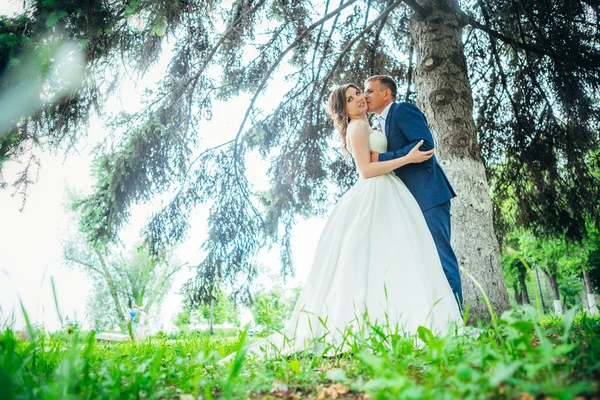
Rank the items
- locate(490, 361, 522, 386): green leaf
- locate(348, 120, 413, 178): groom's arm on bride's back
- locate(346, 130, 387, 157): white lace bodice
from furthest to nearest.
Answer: locate(346, 130, 387, 157): white lace bodice
locate(348, 120, 413, 178): groom's arm on bride's back
locate(490, 361, 522, 386): green leaf

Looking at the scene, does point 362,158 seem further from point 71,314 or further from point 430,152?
point 71,314

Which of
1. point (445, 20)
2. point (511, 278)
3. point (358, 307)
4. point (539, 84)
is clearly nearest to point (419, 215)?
A: point (358, 307)

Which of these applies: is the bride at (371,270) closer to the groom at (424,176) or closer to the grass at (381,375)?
the groom at (424,176)

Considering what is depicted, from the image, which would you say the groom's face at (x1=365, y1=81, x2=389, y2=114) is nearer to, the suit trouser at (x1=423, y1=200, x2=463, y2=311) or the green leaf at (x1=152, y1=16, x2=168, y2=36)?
the suit trouser at (x1=423, y1=200, x2=463, y2=311)

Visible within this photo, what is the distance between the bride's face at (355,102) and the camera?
335 centimetres

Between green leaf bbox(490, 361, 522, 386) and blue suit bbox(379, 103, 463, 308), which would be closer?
green leaf bbox(490, 361, 522, 386)

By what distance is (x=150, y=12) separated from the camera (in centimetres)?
324

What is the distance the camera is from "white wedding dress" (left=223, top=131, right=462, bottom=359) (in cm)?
230

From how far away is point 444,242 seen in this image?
108 inches

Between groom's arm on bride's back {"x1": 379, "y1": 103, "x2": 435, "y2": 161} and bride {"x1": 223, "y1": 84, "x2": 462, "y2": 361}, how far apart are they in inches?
4.0

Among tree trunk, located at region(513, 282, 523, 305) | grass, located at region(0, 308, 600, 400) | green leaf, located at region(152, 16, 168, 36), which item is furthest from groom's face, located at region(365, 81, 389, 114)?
tree trunk, located at region(513, 282, 523, 305)

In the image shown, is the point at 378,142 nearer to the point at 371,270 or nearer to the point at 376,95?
the point at 376,95

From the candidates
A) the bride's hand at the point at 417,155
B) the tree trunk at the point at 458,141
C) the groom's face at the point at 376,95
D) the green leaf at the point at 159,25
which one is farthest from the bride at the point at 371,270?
the green leaf at the point at 159,25

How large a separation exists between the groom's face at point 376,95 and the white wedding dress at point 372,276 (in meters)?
0.90
